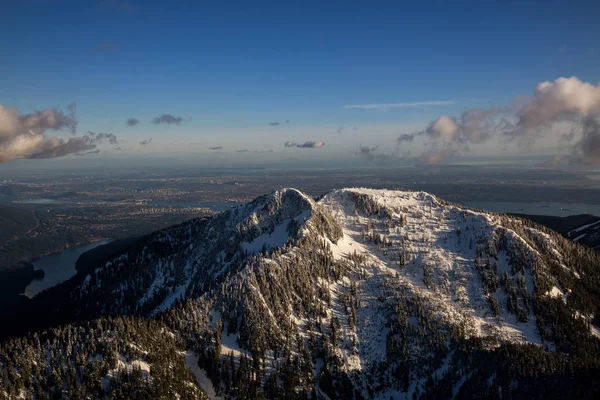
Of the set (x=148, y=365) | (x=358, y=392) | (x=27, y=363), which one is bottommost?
(x=358, y=392)

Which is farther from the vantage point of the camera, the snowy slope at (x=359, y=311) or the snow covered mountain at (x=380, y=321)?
the snowy slope at (x=359, y=311)

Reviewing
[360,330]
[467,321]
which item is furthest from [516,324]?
[360,330]

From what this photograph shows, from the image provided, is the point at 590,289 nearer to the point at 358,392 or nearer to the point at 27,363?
the point at 358,392

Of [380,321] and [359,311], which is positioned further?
[359,311]

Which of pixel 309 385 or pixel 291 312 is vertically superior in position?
pixel 291 312

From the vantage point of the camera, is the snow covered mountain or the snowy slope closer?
the snow covered mountain

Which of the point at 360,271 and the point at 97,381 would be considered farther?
the point at 360,271

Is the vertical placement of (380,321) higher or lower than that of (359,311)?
lower

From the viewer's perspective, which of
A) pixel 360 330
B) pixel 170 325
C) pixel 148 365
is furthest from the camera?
pixel 360 330
